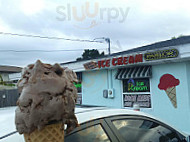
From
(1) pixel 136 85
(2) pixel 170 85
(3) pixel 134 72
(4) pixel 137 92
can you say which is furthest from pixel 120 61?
(2) pixel 170 85

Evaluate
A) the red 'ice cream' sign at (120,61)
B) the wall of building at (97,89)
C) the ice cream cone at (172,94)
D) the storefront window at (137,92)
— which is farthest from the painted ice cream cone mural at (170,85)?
the wall of building at (97,89)

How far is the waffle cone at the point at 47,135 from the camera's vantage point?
120 centimetres

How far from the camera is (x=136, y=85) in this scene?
938 cm

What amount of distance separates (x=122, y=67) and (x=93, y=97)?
327 centimetres

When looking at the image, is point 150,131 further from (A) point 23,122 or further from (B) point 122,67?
(B) point 122,67

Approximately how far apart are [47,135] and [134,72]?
825 centimetres

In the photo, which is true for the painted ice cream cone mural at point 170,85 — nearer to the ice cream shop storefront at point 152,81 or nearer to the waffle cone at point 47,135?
the ice cream shop storefront at point 152,81

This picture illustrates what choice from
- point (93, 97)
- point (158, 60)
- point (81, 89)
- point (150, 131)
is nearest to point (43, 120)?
point (150, 131)

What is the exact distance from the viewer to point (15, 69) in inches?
1125

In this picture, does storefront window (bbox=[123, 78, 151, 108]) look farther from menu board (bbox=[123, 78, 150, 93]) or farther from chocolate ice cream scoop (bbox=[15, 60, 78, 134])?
chocolate ice cream scoop (bbox=[15, 60, 78, 134])

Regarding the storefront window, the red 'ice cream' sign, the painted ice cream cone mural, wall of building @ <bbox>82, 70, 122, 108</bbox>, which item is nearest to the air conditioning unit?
wall of building @ <bbox>82, 70, 122, 108</bbox>

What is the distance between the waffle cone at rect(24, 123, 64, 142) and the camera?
120cm

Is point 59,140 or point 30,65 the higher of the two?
point 30,65

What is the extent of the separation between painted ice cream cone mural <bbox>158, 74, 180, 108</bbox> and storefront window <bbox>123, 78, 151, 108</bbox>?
0.75 metres
